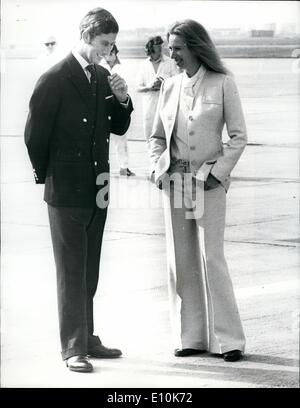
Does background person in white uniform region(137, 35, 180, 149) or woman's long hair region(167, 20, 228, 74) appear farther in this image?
background person in white uniform region(137, 35, 180, 149)

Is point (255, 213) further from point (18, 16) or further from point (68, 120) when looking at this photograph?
point (68, 120)

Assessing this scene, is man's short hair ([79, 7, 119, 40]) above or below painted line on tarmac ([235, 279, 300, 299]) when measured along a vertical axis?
above

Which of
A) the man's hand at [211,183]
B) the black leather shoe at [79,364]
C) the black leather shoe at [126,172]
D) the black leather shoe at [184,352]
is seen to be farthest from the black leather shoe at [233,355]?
the black leather shoe at [126,172]

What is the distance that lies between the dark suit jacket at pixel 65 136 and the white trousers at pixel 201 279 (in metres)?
0.55

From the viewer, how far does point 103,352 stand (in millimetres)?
6332

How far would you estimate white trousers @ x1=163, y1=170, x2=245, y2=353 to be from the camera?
20.5 ft

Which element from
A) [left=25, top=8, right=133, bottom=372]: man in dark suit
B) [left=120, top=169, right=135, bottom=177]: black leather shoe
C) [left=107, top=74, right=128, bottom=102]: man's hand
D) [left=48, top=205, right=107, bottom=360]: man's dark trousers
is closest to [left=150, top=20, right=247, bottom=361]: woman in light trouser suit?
[left=107, top=74, right=128, bottom=102]: man's hand

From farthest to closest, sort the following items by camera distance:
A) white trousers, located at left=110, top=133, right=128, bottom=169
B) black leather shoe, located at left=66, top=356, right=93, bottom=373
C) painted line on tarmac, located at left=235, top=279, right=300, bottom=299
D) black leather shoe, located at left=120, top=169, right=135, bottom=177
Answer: black leather shoe, located at left=120, top=169, right=135, bottom=177 < white trousers, located at left=110, top=133, right=128, bottom=169 < painted line on tarmac, located at left=235, top=279, right=300, bottom=299 < black leather shoe, located at left=66, top=356, right=93, bottom=373

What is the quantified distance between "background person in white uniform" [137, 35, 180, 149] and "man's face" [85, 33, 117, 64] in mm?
7572

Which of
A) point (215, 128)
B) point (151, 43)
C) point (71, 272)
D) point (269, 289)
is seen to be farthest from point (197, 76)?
point (151, 43)

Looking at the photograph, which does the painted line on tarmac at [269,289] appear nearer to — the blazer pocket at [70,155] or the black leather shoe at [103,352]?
the black leather shoe at [103,352]

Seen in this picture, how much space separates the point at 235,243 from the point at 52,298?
243 cm

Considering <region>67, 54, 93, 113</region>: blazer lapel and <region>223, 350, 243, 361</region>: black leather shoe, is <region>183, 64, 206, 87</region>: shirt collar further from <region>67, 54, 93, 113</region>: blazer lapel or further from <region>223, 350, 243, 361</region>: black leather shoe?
<region>223, 350, 243, 361</region>: black leather shoe
